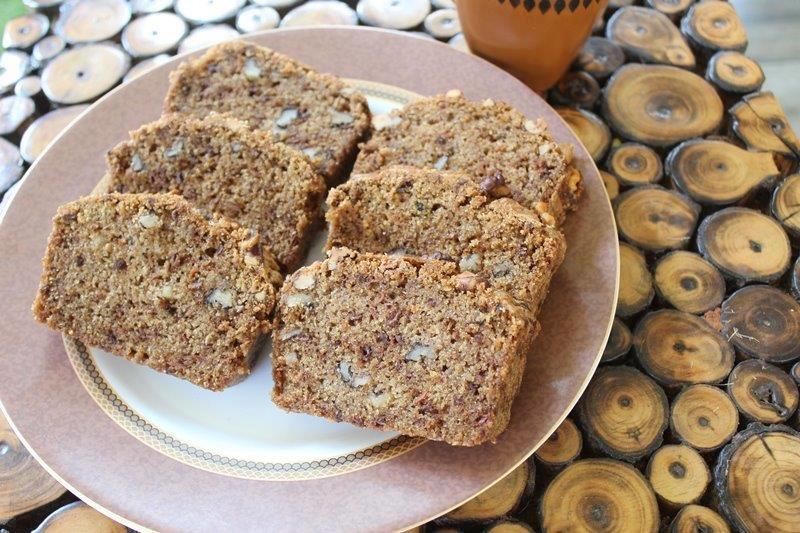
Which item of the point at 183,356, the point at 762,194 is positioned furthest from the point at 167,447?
the point at 762,194

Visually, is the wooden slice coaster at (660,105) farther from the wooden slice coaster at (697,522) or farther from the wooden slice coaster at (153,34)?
the wooden slice coaster at (153,34)

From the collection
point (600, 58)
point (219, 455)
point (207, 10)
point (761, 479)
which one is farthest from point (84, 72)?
point (761, 479)

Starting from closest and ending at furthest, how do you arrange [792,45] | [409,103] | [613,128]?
[409,103], [613,128], [792,45]

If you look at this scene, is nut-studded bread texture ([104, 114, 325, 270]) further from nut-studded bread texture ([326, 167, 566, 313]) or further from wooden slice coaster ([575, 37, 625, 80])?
wooden slice coaster ([575, 37, 625, 80])

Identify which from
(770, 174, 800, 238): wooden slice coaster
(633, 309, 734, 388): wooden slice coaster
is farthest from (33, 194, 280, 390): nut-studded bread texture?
(770, 174, 800, 238): wooden slice coaster

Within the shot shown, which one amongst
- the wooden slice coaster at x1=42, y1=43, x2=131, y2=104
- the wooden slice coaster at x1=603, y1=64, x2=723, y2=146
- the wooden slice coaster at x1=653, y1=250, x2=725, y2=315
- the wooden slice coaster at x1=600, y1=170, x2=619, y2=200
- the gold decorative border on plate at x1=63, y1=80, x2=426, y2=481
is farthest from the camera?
the wooden slice coaster at x1=42, y1=43, x2=131, y2=104

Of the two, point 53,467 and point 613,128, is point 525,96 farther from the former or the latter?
point 53,467

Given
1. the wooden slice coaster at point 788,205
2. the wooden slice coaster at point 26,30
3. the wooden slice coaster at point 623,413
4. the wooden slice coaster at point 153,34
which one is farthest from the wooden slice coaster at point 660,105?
the wooden slice coaster at point 26,30
